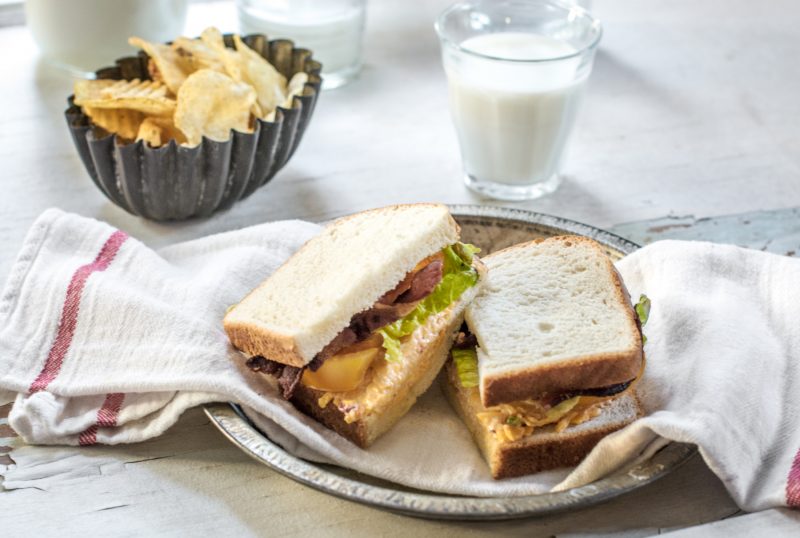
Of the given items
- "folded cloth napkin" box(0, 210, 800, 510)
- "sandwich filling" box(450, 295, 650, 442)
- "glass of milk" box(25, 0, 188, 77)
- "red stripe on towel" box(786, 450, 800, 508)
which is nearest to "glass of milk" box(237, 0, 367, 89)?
"glass of milk" box(25, 0, 188, 77)

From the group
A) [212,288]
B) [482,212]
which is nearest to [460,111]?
[482,212]

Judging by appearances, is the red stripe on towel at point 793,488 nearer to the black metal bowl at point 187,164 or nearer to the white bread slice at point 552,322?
the white bread slice at point 552,322

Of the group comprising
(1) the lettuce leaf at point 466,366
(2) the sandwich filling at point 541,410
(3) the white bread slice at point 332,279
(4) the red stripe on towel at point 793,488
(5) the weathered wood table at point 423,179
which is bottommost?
(5) the weathered wood table at point 423,179

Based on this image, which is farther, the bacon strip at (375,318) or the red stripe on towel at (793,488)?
the bacon strip at (375,318)

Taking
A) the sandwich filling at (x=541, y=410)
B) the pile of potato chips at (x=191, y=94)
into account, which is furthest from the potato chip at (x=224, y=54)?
the sandwich filling at (x=541, y=410)

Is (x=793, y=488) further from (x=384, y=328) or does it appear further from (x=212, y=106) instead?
(x=212, y=106)

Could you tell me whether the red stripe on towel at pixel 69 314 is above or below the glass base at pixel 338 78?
above

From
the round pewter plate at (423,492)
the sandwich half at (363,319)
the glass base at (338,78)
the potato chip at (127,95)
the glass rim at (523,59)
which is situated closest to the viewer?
the round pewter plate at (423,492)
